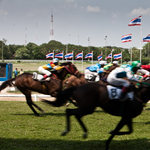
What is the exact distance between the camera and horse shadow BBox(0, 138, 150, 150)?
17.0ft

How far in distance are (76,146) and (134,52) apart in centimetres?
11890

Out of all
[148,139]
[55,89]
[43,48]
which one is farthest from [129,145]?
[43,48]

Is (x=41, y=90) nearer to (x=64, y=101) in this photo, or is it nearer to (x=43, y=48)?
(x=64, y=101)

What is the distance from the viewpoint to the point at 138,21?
22.2 metres

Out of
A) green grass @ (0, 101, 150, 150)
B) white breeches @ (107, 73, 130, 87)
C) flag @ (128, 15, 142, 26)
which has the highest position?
flag @ (128, 15, 142, 26)

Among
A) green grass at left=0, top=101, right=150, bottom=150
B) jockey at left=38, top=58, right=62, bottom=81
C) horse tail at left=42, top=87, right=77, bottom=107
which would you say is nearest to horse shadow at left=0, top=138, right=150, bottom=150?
green grass at left=0, top=101, right=150, bottom=150

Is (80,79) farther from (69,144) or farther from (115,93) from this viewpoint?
(115,93)

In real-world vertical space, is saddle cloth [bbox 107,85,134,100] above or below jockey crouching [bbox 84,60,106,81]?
below

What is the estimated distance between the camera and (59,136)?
6.15 metres

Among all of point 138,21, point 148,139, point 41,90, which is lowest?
point 148,139

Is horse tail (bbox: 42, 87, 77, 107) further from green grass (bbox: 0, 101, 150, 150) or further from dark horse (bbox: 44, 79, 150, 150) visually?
green grass (bbox: 0, 101, 150, 150)

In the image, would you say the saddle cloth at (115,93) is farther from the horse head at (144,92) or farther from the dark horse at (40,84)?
the dark horse at (40,84)

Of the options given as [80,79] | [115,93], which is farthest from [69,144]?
[80,79]

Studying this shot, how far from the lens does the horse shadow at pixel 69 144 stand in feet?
17.0
